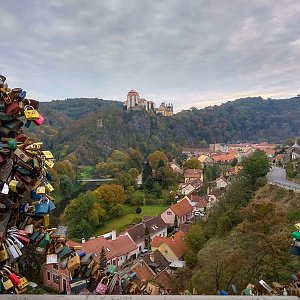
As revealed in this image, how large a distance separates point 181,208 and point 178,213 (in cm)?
134

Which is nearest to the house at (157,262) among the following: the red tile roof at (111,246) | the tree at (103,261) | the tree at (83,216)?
the red tile roof at (111,246)

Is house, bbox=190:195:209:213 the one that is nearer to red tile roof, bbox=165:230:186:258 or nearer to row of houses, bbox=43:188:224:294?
row of houses, bbox=43:188:224:294

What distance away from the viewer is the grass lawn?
117 feet

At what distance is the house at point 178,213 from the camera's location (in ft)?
125

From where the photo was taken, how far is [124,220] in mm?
39281

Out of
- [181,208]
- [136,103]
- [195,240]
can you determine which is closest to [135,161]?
[181,208]

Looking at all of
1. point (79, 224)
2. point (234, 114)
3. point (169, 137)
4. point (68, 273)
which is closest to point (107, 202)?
point (79, 224)

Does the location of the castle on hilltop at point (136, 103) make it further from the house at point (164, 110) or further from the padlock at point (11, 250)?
the padlock at point (11, 250)

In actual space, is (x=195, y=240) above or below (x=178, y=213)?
above

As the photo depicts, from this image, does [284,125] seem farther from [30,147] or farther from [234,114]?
[30,147]

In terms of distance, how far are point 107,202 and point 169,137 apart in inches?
3513

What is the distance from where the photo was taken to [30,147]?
2.56 m

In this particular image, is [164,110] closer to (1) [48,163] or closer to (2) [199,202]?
(2) [199,202]

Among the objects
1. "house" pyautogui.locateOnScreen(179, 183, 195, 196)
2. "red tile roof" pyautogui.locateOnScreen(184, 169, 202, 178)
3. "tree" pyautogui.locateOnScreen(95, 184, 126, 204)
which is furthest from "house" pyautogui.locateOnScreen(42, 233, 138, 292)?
"red tile roof" pyautogui.locateOnScreen(184, 169, 202, 178)
